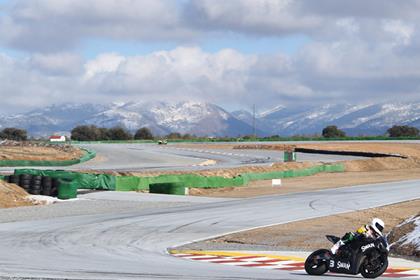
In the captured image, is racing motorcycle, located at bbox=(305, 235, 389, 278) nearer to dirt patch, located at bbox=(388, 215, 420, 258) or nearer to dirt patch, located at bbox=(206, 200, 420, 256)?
dirt patch, located at bbox=(388, 215, 420, 258)

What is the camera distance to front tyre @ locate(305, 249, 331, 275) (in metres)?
15.6

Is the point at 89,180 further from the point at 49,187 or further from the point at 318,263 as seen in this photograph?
the point at 318,263

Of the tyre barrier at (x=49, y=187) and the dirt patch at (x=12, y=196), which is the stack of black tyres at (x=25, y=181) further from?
the dirt patch at (x=12, y=196)

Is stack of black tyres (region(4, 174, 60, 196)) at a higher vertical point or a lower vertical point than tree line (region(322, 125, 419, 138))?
lower

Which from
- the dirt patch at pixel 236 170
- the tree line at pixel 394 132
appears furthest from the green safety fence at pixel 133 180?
the tree line at pixel 394 132

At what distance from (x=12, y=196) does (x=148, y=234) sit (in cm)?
1382

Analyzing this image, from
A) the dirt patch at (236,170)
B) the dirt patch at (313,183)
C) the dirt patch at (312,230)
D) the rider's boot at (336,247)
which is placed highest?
the rider's boot at (336,247)

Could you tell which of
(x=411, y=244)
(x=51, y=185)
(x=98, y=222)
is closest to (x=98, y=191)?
(x=51, y=185)

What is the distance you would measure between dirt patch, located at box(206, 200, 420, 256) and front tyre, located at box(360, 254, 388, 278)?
6806mm

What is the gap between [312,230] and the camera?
92.1ft

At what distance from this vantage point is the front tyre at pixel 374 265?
50.8 ft

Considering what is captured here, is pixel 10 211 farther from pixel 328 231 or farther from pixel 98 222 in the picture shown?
pixel 328 231

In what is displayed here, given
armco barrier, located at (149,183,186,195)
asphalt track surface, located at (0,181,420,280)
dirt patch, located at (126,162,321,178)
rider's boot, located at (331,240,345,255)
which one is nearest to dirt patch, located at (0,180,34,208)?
asphalt track surface, located at (0,181,420,280)

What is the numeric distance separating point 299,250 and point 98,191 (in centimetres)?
2470
